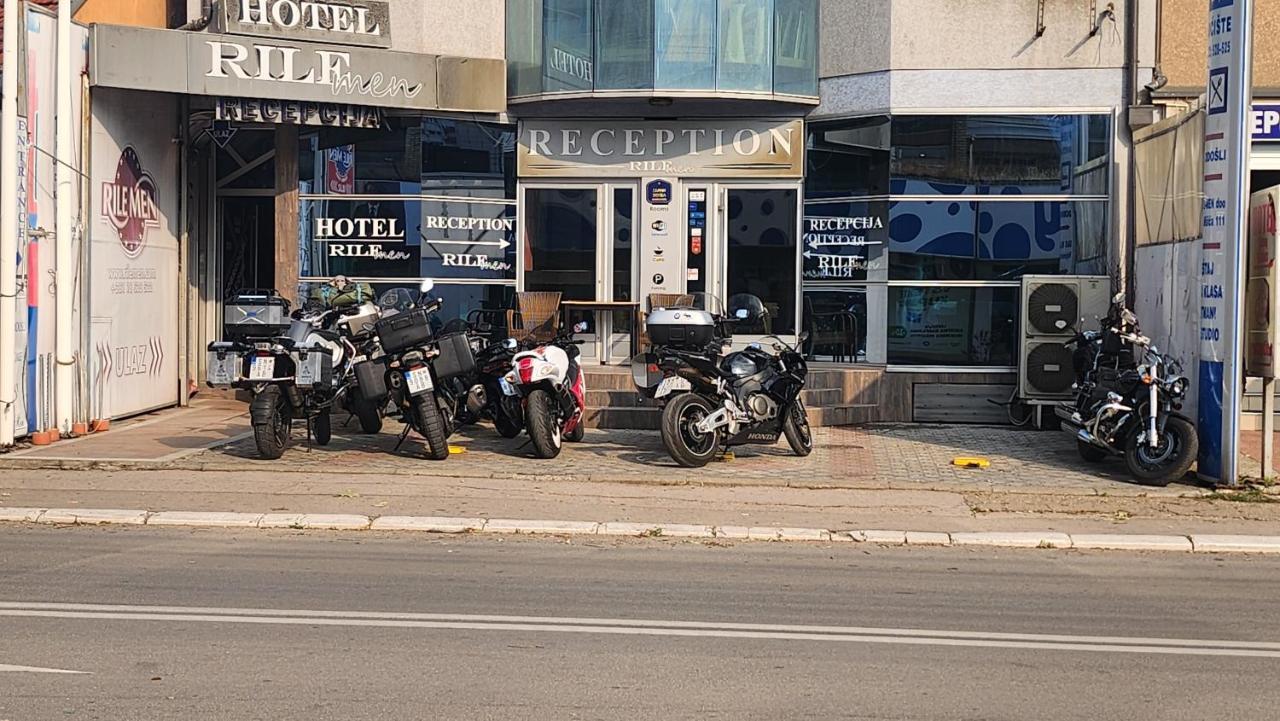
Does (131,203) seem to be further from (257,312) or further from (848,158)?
(848,158)

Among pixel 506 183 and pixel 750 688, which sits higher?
pixel 506 183

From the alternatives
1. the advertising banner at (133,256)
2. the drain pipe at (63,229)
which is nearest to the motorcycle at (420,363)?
the drain pipe at (63,229)

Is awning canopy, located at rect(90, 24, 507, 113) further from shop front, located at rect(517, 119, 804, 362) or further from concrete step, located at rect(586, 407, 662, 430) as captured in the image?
concrete step, located at rect(586, 407, 662, 430)

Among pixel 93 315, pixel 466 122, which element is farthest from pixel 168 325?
pixel 466 122

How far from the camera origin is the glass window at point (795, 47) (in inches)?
670

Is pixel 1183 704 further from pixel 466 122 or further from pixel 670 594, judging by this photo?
pixel 466 122

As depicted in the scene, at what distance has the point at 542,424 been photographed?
516 inches

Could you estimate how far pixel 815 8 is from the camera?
17.3 m

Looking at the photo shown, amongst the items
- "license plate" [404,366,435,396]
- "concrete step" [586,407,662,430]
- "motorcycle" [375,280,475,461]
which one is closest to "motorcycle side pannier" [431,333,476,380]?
"motorcycle" [375,280,475,461]

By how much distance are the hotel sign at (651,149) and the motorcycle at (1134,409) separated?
18.0 feet

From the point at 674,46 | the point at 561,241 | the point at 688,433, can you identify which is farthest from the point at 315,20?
the point at 688,433

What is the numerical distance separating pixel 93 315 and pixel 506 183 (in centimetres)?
547

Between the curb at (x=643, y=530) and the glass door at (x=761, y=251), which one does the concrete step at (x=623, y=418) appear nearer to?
the glass door at (x=761, y=251)

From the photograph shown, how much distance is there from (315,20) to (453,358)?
582 centimetres
